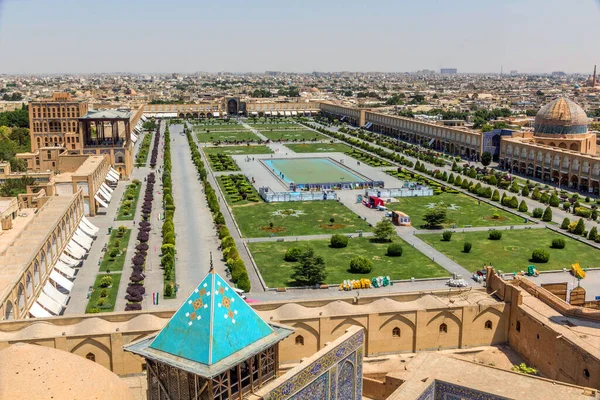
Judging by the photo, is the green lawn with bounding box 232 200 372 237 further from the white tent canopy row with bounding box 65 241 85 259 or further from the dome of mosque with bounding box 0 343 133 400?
the dome of mosque with bounding box 0 343 133 400

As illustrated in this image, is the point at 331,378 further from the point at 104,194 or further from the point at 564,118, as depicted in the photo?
the point at 564,118

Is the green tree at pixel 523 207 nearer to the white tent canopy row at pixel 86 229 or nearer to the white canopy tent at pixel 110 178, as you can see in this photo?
the white tent canopy row at pixel 86 229

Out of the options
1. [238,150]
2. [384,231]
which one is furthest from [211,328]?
[238,150]

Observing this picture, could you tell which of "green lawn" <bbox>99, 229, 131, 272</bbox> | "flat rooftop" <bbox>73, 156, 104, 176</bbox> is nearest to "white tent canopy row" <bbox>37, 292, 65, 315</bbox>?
"green lawn" <bbox>99, 229, 131, 272</bbox>

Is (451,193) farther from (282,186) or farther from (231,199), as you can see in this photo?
(231,199)

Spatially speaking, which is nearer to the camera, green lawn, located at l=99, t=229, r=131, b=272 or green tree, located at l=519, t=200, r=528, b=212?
green lawn, located at l=99, t=229, r=131, b=272

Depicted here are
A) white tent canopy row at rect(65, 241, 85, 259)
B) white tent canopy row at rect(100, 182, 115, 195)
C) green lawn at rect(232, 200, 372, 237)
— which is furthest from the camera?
white tent canopy row at rect(100, 182, 115, 195)

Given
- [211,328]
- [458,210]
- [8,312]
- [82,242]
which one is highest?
[211,328]
